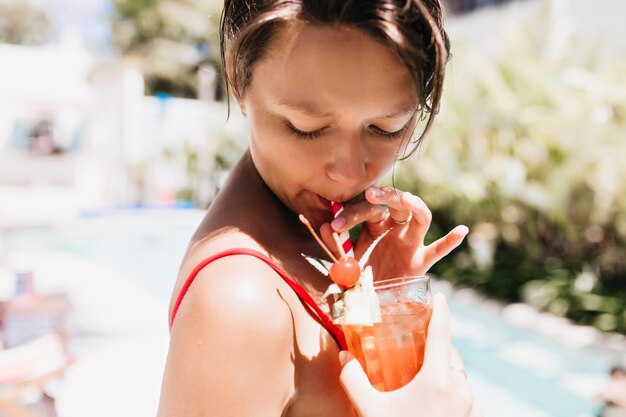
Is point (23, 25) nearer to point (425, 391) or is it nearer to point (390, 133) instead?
point (390, 133)

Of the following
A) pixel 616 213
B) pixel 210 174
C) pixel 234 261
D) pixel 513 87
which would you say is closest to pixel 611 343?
pixel 616 213

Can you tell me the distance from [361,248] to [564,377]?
5.71 m

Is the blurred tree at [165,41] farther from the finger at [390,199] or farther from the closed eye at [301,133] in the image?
the closed eye at [301,133]

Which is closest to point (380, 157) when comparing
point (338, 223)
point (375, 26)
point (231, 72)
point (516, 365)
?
point (338, 223)

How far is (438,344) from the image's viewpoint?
1.16m

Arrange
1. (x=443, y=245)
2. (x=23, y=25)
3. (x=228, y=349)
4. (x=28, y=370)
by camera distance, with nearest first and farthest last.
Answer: (x=228, y=349), (x=443, y=245), (x=28, y=370), (x=23, y=25)

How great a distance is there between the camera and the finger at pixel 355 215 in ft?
4.26

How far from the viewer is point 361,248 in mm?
1534

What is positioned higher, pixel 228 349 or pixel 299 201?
pixel 299 201

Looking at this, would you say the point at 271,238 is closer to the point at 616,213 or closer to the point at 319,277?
the point at 319,277

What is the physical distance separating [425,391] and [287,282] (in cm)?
32

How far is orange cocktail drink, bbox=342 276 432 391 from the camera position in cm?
114

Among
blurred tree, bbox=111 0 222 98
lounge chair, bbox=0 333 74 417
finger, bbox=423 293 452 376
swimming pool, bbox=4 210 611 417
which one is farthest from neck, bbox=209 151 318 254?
blurred tree, bbox=111 0 222 98

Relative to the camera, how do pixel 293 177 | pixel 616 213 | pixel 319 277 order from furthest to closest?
pixel 616 213 < pixel 319 277 < pixel 293 177
